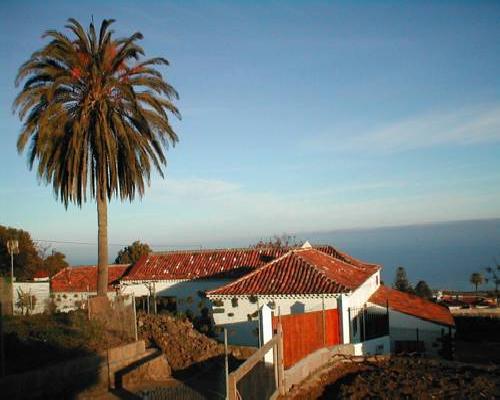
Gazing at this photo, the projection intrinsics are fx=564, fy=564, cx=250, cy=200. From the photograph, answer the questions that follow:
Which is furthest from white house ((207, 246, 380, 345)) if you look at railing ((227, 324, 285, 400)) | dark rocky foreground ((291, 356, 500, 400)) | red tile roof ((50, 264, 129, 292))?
railing ((227, 324, 285, 400))

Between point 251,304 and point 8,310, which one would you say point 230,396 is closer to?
point 8,310

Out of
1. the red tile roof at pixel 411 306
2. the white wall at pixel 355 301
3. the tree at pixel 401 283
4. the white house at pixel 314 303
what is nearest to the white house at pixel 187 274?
the white house at pixel 314 303

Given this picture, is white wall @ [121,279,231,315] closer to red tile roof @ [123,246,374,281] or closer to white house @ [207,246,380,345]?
red tile roof @ [123,246,374,281]

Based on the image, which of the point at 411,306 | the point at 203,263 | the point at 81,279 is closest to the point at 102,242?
the point at 203,263

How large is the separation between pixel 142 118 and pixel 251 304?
10378 millimetres

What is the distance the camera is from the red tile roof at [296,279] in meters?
26.2

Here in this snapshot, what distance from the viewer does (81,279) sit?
41.5 m

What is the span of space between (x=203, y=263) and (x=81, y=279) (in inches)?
402

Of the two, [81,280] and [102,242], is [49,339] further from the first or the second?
[81,280]

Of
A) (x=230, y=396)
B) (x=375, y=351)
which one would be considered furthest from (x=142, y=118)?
(x=230, y=396)

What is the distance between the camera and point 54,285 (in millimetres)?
41062

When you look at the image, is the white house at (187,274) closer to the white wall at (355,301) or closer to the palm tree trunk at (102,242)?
the white wall at (355,301)

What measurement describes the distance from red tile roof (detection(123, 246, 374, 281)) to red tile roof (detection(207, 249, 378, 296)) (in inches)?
229

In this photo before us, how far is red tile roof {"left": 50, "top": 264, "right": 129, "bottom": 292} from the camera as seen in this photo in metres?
39.9
